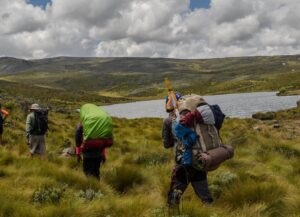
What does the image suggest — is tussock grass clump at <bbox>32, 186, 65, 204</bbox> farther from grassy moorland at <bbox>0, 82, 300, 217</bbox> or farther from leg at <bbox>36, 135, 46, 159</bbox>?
leg at <bbox>36, 135, 46, 159</bbox>

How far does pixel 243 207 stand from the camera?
6605 millimetres

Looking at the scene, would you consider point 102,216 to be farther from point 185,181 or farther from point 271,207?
point 271,207

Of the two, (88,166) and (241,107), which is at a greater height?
(88,166)

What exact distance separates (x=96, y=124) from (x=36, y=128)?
465cm

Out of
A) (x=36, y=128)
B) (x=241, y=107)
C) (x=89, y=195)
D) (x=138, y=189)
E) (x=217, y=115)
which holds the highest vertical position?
(x=217, y=115)

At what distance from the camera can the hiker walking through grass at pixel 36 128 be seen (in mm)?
11844

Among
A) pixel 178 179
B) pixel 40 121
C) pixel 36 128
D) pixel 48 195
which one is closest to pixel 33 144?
pixel 36 128

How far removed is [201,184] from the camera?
6.55 metres

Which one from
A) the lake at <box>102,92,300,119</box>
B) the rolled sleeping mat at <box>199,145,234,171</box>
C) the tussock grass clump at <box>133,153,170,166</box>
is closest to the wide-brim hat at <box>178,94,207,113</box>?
the rolled sleeping mat at <box>199,145,234,171</box>

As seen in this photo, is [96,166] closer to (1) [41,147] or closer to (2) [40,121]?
(2) [40,121]

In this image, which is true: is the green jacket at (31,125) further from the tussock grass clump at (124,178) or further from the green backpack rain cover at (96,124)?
the green backpack rain cover at (96,124)

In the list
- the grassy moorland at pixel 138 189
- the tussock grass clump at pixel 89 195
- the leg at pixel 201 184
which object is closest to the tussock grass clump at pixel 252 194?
the grassy moorland at pixel 138 189

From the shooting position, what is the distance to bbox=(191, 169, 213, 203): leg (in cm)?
651

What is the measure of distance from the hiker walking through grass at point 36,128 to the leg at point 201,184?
22.1ft
